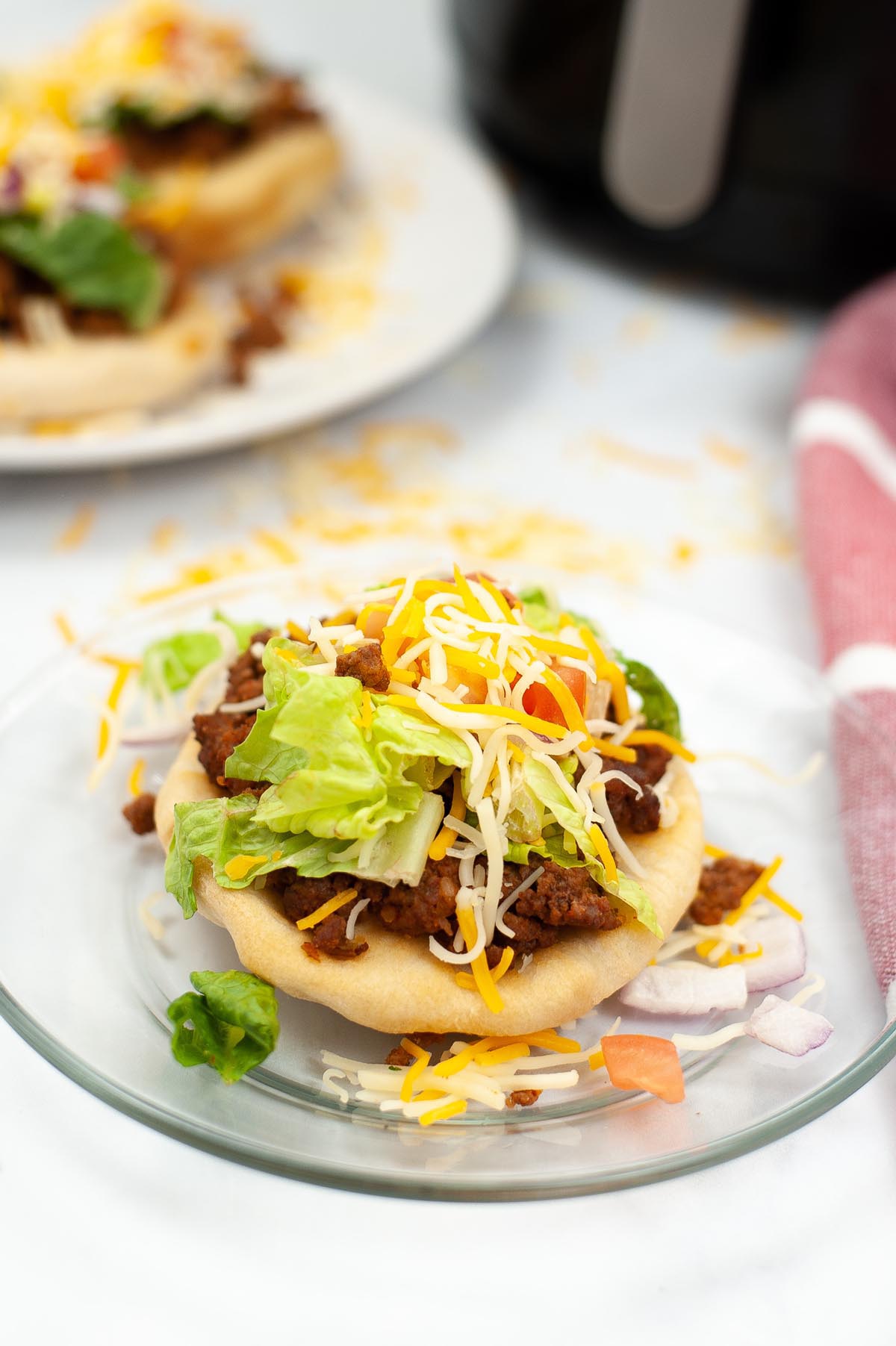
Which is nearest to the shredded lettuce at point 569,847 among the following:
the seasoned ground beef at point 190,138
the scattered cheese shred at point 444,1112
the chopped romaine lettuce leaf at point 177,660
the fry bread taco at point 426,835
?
the fry bread taco at point 426,835

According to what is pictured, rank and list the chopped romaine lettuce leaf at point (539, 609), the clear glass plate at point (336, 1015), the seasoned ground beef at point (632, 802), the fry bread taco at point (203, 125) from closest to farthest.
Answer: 1. the clear glass plate at point (336, 1015)
2. the seasoned ground beef at point (632, 802)
3. the chopped romaine lettuce leaf at point (539, 609)
4. the fry bread taco at point (203, 125)

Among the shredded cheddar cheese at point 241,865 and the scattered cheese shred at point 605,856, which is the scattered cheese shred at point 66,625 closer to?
the shredded cheddar cheese at point 241,865

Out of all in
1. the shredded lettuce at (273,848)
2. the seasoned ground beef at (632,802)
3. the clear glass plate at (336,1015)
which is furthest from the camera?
the seasoned ground beef at (632,802)

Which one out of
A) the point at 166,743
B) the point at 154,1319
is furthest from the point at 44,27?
the point at 154,1319

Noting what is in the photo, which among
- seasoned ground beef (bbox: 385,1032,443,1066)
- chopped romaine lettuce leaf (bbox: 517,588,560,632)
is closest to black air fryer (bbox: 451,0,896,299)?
chopped romaine lettuce leaf (bbox: 517,588,560,632)

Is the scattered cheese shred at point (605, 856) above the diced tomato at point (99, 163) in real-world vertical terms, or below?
below

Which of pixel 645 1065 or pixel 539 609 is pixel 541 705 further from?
pixel 645 1065

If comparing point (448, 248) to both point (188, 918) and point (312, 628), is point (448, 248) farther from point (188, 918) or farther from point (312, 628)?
point (188, 918)

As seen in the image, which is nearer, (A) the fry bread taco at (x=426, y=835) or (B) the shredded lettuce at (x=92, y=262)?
(A) the fry bread taco at (x=426, y=835)

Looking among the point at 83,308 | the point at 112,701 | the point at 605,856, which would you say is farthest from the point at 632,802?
the point at 83,308
